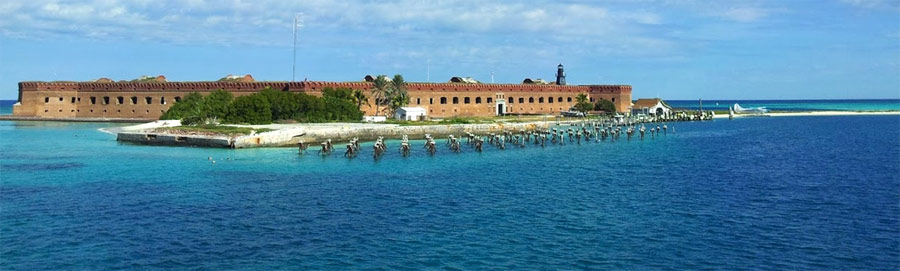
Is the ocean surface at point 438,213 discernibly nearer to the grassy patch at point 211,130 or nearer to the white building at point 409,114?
the grassy patch at point 211,130

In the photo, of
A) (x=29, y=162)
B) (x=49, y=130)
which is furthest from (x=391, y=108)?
(x=29, y=162)

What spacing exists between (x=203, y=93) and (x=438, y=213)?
237ft

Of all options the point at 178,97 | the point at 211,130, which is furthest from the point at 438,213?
the point at 178,97

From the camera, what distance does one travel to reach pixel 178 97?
3706 inches

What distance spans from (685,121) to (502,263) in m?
103

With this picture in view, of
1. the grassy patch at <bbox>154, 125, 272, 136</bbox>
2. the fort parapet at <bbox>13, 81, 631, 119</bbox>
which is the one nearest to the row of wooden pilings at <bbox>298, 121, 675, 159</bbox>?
the grassy patch at <bbox>154, 125, 272, 136</bbox>

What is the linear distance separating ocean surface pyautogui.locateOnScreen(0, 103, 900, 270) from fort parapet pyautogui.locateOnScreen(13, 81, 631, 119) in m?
46.3

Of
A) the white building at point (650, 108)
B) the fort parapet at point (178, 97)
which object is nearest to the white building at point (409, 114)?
the fort parapet at point (178, 97)

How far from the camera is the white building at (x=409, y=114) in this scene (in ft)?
267

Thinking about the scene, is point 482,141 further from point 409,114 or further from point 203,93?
point 203,93

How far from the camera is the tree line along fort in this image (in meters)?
91.4

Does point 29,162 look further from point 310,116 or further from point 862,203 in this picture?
point 862,203

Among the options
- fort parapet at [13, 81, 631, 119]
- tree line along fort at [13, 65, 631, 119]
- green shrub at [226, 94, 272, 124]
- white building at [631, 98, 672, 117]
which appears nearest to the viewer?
green shrub at [226, 94, 272, 124]

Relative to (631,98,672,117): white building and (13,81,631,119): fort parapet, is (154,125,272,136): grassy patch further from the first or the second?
(631,98,672,117): white building
